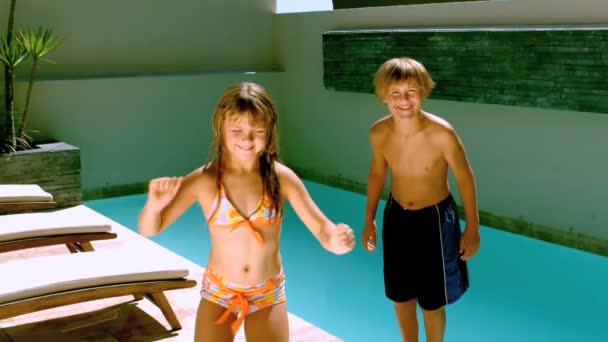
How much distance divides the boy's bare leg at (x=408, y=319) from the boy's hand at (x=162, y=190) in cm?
120

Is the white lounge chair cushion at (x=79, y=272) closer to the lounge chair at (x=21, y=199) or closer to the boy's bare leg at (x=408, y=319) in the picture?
the boy's bare leg at (x=408, y=319)

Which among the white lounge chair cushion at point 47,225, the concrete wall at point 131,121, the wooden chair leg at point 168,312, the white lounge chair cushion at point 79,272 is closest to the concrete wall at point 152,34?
the concrete wall at point 131,121

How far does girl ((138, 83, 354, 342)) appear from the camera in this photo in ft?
7.67

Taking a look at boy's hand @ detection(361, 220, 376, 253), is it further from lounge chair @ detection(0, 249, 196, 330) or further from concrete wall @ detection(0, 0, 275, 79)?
concrete wall @ detection(0, 0, 275, 79)

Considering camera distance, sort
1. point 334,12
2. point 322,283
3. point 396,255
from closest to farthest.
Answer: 1. point 396,255
2. point 322,283
3. point 334,12

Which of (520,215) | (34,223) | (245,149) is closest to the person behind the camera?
(245,149)

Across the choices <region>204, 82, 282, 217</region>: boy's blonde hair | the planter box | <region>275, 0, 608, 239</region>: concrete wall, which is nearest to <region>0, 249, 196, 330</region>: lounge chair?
<region>204, 82, 282, 217</region>: boy's blonde hair

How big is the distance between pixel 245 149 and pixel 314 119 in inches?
253

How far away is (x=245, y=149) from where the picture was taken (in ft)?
7.55

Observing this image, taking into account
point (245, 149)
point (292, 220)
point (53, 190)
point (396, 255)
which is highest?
point (245, 149)

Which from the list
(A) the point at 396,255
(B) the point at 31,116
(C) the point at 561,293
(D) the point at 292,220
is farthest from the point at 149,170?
(A) the point at 396,255

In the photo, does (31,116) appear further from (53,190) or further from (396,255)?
A: (396,255)

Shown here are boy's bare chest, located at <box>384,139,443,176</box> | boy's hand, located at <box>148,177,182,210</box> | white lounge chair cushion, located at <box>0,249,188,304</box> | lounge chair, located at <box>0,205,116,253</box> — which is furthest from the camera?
lounge chair, located at <box>0,205,116,253</box>

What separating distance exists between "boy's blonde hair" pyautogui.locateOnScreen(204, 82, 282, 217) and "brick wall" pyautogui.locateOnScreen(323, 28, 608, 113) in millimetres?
3636
